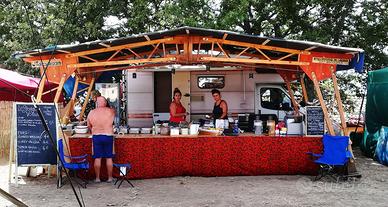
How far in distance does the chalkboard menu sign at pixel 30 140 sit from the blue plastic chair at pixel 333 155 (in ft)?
18.1

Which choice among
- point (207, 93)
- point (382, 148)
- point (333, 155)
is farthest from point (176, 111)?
point (382, 148)

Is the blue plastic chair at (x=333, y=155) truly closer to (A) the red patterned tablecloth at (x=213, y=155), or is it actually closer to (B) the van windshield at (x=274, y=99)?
(A) the red patterned tablecloth at (x=213, y=155)

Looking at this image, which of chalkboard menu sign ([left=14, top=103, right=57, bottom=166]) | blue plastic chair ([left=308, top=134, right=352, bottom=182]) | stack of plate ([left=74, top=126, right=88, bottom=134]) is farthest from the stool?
blue plastic chair ([left=308, top=134, right=352, bottom=182])

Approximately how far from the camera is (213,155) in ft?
29.5

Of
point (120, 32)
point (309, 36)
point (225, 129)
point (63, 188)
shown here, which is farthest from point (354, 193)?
point (120, 32)

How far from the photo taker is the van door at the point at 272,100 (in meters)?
13.2

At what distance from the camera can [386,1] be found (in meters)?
15.1

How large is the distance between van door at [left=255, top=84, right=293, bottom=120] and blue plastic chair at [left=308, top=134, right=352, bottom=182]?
4392 mm

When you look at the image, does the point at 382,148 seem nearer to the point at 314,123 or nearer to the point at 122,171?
the point at 314,123

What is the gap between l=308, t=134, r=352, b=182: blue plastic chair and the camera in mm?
8414

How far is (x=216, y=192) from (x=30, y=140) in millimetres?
3961

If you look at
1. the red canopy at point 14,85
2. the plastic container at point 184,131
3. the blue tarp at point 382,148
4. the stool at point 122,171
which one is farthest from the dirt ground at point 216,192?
the red canopy at point 14,85

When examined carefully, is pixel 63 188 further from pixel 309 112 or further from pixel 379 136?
pixel 379 136

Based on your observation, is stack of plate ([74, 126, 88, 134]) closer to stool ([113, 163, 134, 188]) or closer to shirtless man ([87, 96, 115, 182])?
shirtless man ([87, 96, 115, 182])
